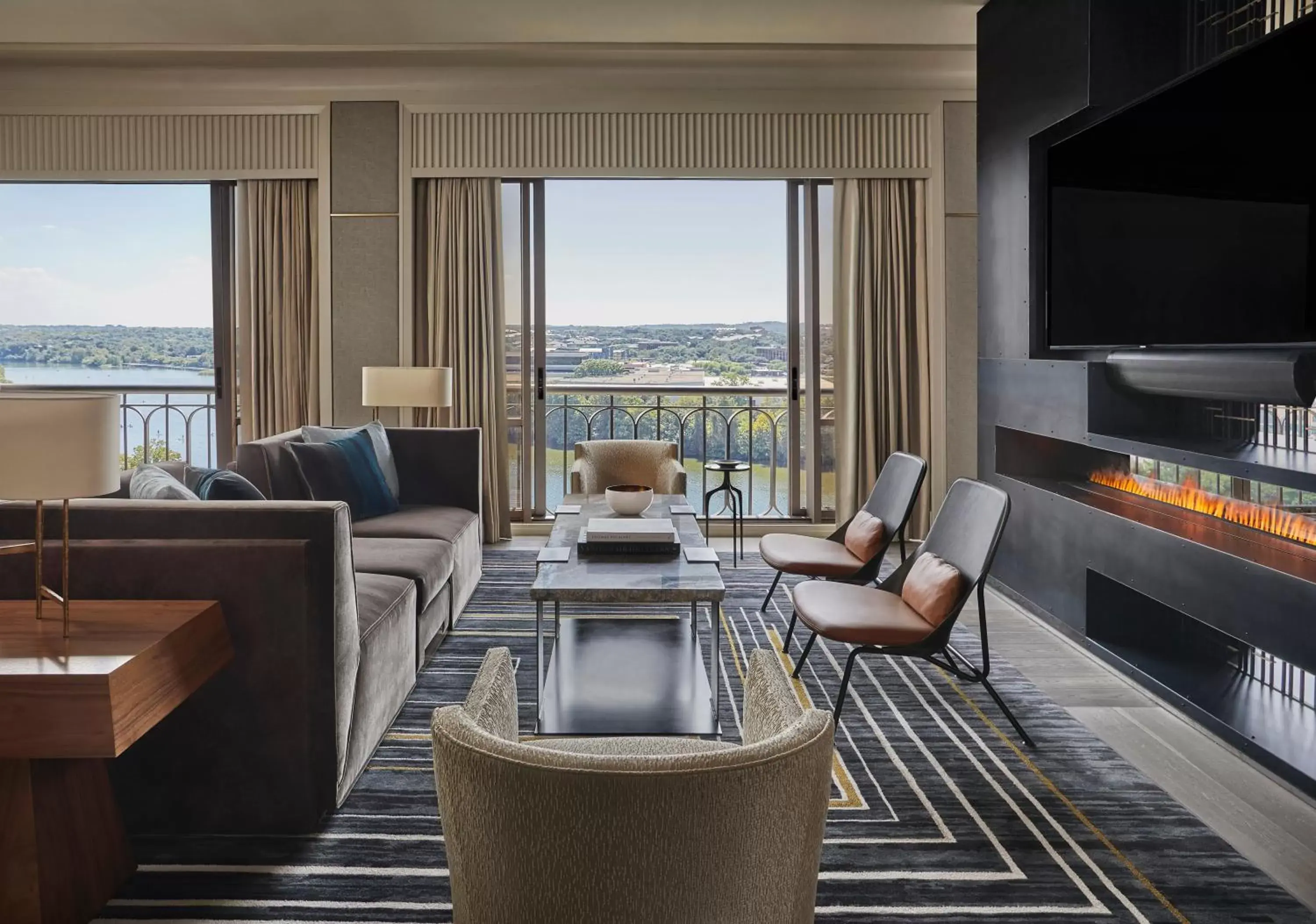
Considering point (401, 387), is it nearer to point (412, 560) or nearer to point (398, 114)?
point (398, 114)

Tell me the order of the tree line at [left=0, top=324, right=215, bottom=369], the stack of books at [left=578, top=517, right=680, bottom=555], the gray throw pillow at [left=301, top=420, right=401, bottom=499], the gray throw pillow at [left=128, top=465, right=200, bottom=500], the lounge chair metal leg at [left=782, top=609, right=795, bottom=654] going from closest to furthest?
1. the gray throw pillow at [left=128, top=465, right=200, bottom=500]
2. the stack of books at [left=578, top=517, right=680, bottom=555]
3. the lounge chair metal leg at [left=782, top=609, right=795, bottom=654]
4. the gray throw pillow at [left=301, top=420, right=401, bottom=499]
5. the tree line at [left=0, top=324, right=215, bottom=369]

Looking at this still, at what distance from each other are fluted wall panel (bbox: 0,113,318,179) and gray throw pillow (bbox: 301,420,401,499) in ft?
6.95

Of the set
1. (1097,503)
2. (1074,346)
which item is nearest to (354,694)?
(1097,503)

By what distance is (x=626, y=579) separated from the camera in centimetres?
293

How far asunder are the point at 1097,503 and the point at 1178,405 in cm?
49

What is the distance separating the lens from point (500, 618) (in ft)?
14.0

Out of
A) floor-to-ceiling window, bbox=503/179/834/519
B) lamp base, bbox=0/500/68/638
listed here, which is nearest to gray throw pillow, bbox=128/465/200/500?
lamp base, bbox=0/500/68/638

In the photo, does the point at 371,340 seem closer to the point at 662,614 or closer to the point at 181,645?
the point at 662,614

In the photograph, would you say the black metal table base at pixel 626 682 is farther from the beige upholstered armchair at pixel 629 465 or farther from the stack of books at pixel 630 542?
the beige upholstered armchair at pixel 629 465

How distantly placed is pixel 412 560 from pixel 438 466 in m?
1.38

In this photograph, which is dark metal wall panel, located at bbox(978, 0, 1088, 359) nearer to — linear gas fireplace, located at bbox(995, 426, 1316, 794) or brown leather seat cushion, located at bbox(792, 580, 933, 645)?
linear gas fireplace, located at bbox(995, 426, 1316, 794)

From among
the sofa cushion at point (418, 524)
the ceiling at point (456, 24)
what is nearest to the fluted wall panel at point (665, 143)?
the ceiling at point (456, 24)

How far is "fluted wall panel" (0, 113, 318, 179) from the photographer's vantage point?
5.85m

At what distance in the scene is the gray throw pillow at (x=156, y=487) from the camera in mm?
2613
